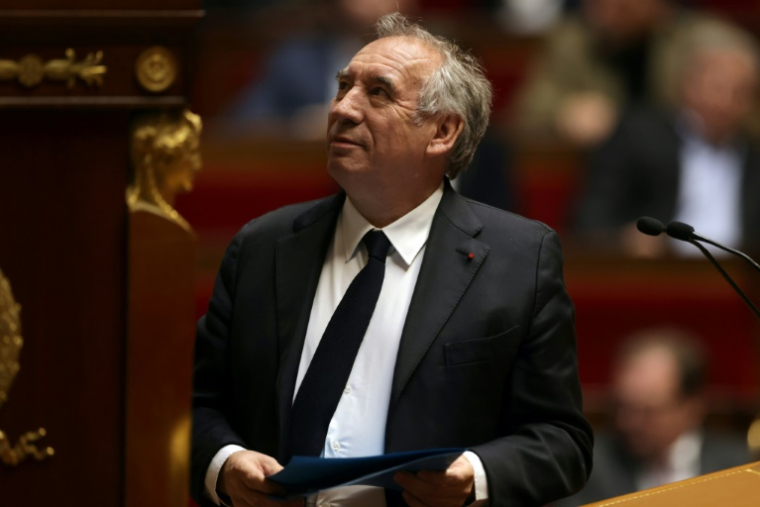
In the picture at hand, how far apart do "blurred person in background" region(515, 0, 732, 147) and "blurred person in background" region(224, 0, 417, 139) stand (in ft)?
1.38

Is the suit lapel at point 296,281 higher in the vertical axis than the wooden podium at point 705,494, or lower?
higher

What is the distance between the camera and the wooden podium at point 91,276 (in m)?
0.89

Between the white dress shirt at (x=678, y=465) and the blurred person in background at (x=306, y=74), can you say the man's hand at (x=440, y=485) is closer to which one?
the white dress shirt at (x=678, y=465)

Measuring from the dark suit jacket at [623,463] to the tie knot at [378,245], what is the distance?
3.48 ft

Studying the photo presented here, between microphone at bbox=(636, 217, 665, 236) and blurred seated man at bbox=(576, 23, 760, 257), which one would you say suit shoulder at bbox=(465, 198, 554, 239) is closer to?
microphone at bbox=(636, 217, 665, 236)

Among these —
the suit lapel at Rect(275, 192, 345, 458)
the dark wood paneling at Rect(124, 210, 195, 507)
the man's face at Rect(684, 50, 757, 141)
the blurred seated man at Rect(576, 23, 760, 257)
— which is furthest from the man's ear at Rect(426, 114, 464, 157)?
the man's face at Rect(684, 50, 757, 141)

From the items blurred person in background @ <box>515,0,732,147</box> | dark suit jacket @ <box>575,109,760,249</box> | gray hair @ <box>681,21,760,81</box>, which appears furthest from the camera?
blurred person in background @ <box>515,0,732,147</box>

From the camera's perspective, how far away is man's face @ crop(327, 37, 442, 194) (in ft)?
4.23

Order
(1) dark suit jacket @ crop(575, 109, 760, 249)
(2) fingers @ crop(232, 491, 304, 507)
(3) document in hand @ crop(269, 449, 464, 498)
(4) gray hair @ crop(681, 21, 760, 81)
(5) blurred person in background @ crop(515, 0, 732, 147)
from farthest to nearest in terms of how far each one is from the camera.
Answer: (5) blurred person in background @ crop(515, 0, 732, 147)
(4) gray hair @ crop(681, 21, 760, 81)
(1) dark suit jacket @ crop(575, 109, 760, 249)
(2) fingers @ crop(232, 491, 304, 507)
(3) document in hand @ crop(269, 449, 464, 498)

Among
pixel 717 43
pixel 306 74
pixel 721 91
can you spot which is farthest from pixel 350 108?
pixel 717 43

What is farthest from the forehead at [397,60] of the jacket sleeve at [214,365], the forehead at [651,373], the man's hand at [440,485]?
the forehead at [651,373]

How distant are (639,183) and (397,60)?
1.75 metres

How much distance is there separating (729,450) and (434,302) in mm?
1179

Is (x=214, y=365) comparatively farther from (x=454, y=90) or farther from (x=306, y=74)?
(x=306, y=74)
